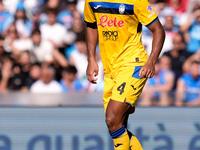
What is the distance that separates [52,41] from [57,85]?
141 cm

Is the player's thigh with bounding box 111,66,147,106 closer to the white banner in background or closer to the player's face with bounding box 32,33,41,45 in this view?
the white banner in background

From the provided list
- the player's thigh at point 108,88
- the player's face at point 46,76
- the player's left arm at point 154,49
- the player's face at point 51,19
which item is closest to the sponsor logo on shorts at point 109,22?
the player's left arm at point 154,49

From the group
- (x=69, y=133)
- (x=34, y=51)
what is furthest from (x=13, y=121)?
(x=34, y=51)

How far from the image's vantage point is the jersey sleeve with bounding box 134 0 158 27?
4145mm

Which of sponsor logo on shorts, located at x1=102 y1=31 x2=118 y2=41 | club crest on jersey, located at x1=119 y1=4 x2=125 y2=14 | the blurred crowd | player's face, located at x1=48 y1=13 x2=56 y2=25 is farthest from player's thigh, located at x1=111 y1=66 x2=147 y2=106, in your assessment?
player's face, located at x1=48 y1=13 x2=56 y2=25

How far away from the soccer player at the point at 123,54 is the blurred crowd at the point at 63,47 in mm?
2656

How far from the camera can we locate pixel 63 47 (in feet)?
27.2

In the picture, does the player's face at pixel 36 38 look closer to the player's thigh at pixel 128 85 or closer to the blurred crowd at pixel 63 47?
the blurred crowd at pixel 63 47

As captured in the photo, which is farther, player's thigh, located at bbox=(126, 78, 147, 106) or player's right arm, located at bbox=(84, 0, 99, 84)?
player's right arm, located at bbox=(84, 0, 99, 84)

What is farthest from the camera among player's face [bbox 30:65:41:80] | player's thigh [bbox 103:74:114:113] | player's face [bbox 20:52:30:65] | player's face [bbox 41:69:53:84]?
player's face [bbox 20:52:30:65]

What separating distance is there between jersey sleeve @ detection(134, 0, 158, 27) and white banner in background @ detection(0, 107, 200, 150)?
67.4 inches

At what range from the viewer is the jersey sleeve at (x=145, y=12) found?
4.14 metres

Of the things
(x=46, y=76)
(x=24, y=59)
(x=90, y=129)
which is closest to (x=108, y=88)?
(x=90, y=129)

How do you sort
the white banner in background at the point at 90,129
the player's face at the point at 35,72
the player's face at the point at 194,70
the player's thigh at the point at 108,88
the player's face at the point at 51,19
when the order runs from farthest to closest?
the player's face at the point at 51,19
the player's face at the point at 35,72
the player's face at the point at 194,70
the white banner in background at the point at 90,129
the player's thigh at the point at 108,88
